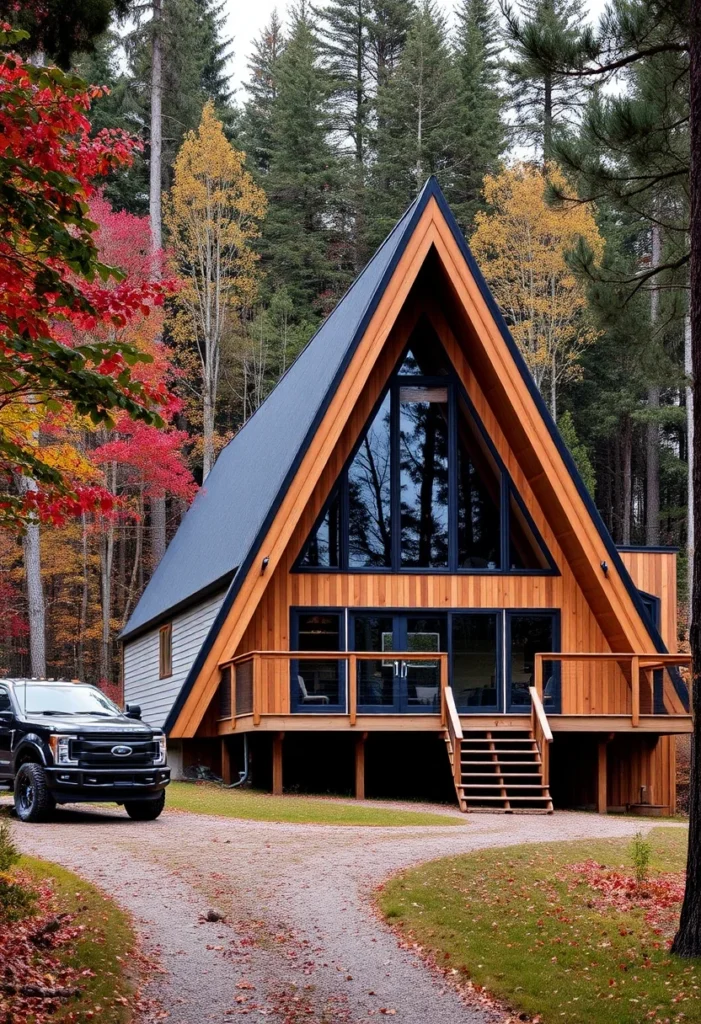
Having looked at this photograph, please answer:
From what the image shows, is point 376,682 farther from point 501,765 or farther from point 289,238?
point 289,238

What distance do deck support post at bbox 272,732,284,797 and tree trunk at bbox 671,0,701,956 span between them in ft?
37.8

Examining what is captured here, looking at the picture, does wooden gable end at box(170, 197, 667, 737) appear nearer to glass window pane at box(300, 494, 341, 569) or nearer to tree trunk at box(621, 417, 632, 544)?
glass window pane at box(300, 494, 341, 569)

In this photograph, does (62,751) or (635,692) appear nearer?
(62,751)

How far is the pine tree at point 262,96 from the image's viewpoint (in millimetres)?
55250

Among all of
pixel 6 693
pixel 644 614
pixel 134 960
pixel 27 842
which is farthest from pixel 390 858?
pixel 644 614

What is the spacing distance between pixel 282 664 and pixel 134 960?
1117 cm

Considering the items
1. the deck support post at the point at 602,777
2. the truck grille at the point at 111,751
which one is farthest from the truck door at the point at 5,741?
the deck support post at the point at 602,777

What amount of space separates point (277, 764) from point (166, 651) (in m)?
7.40

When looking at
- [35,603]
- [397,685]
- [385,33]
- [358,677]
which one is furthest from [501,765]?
[385,33]

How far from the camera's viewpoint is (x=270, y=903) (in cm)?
1014

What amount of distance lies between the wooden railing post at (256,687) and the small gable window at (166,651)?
6634 millimetres

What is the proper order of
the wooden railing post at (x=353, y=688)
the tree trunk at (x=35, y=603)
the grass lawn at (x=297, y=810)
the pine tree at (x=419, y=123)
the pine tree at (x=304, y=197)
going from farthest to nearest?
the pine tree at (x=304, y=197) < the pine tree at (x=419, y=123) < the tree trunk at (x=35, y=603) < the wooden railing post at (x=353, y=688) < the grass lawn at (x=297, y=810)

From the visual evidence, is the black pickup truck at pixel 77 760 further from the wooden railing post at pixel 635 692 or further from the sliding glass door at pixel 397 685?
the wooden railing post at pixel 635 692

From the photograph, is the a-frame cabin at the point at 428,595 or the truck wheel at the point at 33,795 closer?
the truck wheel at the point at 33,795
